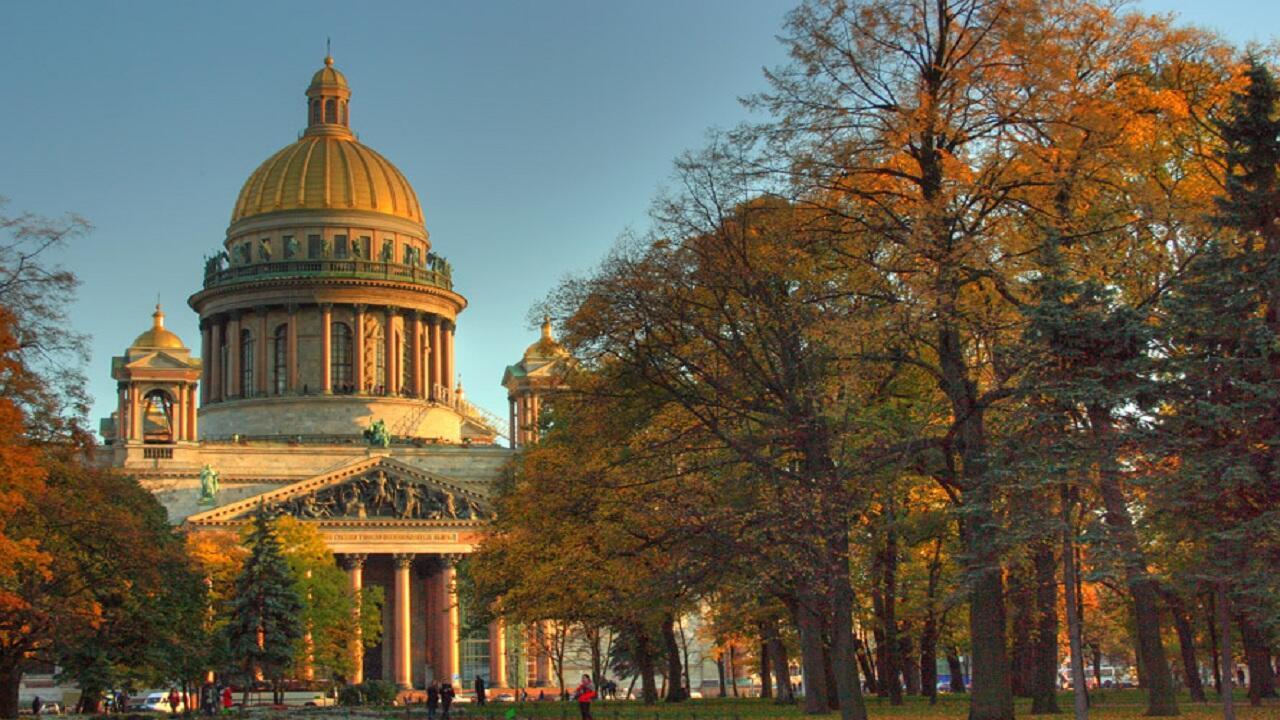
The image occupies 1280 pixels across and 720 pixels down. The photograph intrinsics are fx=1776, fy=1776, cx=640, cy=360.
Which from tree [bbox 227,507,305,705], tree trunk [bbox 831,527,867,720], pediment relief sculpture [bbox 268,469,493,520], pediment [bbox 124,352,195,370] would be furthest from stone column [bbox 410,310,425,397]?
tree trunk [bbox 831,527,867,720]

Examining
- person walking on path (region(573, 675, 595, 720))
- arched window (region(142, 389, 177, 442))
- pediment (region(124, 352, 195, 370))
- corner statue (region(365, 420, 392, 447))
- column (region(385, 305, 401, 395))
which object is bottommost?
person walking on path (region(573, 675, 595, 720))

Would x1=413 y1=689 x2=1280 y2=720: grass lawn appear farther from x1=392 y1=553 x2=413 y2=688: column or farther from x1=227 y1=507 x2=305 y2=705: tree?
x1=392 y1=553 x2=413 y2=688: column

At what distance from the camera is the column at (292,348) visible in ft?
393

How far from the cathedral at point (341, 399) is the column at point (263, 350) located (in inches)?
3.8

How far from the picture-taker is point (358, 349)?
120375mm

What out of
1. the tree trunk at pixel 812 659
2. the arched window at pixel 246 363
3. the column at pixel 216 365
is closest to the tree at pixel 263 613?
the tree trunk at pixel 812 659

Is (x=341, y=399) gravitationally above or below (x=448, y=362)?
below

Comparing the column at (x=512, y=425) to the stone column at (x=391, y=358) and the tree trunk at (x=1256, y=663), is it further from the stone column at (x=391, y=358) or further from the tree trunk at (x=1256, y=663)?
the tree trunk at (x=1256, y=663)

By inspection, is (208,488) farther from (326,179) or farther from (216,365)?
(326,179)

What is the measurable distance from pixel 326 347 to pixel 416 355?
7.15 meters

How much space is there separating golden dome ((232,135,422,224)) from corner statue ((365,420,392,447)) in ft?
53.8

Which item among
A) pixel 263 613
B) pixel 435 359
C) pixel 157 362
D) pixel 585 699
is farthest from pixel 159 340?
pixel 585 699

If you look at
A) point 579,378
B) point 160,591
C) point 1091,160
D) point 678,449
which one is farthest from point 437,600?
point 1091,160

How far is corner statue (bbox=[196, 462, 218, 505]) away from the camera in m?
102
